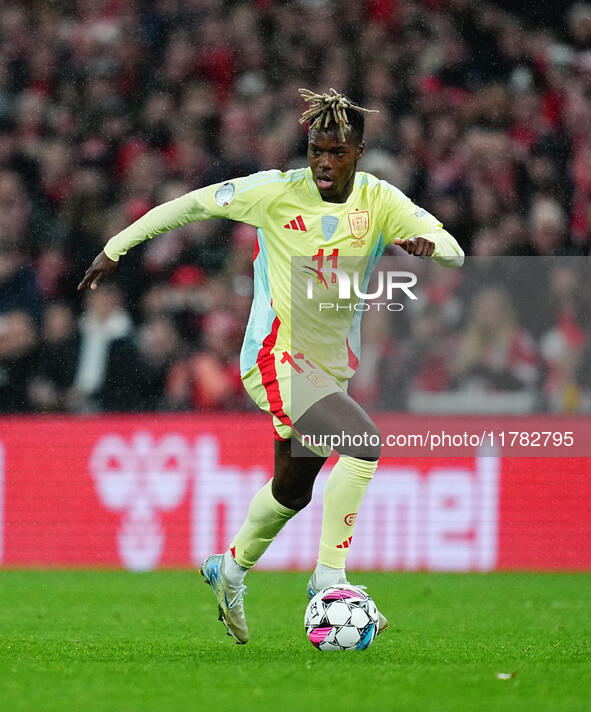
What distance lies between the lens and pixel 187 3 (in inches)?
505

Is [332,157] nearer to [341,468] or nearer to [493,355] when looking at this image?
[341,468]

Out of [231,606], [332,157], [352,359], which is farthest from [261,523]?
[332,157]

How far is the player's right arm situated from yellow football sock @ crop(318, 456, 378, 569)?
3.61 ft

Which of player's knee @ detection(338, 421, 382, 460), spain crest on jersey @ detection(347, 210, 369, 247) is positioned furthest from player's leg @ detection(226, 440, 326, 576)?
spain crest on jersey @ detection(347, 210, 369, 247)

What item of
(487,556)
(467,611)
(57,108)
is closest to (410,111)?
(57,108)

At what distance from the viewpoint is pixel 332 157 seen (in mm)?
5250

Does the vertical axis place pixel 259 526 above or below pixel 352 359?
below

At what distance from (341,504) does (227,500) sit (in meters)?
4.51

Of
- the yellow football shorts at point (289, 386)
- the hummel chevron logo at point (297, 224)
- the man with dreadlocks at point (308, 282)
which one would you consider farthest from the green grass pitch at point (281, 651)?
the hummel chevron logo at point (297, 224)

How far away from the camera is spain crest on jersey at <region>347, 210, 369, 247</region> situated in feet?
17.7

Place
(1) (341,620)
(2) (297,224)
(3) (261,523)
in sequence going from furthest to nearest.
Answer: (3) (261,523) < (2) (297,224) < (1) (341,620)

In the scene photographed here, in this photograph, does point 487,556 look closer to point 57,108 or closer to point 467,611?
point 467,611

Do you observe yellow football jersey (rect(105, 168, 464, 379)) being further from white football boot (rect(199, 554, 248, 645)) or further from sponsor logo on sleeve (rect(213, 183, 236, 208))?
white football boot (rect(199, 554, 248, 645))

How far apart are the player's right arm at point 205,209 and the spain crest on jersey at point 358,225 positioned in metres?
0.36
